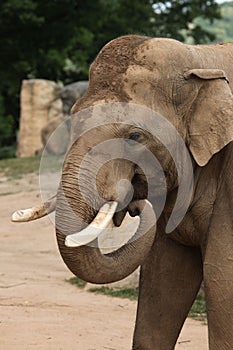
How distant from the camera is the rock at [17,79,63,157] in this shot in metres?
22.2

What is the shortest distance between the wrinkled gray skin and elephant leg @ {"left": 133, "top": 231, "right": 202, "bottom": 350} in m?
0.15

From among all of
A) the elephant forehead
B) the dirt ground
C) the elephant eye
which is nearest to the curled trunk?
the elephant eye

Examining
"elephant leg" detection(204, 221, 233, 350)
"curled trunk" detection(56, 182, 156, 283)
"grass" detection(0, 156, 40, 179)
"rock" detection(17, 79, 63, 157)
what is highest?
"curled trunk" detection(56, 182, 156, 283)

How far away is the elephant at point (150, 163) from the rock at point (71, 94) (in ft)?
56.9

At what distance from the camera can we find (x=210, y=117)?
4.39 meters

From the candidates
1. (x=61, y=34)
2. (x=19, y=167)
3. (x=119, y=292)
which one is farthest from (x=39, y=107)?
(x=119, y=292)

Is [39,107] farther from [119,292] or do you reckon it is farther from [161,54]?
[161,54]

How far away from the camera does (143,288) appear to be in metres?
5.01

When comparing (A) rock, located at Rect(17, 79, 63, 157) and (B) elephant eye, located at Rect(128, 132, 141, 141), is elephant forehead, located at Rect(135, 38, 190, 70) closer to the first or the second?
(B) elephant eye, located at Rect(128, 132, 141, 141)

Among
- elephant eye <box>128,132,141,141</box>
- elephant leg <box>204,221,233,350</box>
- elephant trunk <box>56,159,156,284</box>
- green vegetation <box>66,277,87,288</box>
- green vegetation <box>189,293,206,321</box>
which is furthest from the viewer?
green vegetation <box>66,277,87,288</box>

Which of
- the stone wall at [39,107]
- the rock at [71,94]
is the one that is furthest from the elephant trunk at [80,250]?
the stone wall at [39,107]

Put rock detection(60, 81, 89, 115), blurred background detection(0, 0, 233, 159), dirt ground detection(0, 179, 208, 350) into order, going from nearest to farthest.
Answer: dirt ground detection(0, 179, 208, 350), rock detection(60, 81, 89, 115), blurred background detection(0, 0, 233, 159)

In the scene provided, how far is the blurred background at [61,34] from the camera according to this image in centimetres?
2277

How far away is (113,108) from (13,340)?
2.27m
